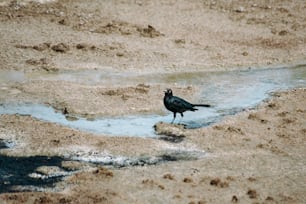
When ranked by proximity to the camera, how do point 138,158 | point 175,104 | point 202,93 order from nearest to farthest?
point 138,158 < point 175,104 < point 202,93

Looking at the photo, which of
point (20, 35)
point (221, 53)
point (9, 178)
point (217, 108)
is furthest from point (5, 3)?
point (9, 178)

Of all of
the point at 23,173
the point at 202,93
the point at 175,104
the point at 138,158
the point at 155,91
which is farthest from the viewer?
the point at 202,93

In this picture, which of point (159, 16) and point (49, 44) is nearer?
point (49, 44)

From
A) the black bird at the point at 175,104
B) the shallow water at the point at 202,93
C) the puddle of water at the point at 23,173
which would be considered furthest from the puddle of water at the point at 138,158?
the black bird at the point at 175,104

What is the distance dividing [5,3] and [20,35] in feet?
13.4

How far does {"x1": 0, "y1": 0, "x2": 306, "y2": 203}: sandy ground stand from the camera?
11.9 meters

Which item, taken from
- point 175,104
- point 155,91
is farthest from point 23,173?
point 155,91

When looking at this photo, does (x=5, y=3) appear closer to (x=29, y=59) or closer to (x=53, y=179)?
(x=29, y=59)

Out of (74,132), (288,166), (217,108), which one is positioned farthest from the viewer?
(217,108)

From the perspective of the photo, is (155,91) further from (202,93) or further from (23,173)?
(23,173)

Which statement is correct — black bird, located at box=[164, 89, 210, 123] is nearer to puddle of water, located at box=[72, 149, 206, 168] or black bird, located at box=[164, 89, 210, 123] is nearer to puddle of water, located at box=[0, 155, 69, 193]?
puddle of water, located at box=[72, 149, 206, 168]

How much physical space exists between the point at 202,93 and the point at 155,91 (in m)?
1.39

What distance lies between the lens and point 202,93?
714 inches

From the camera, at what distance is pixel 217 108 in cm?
1692
